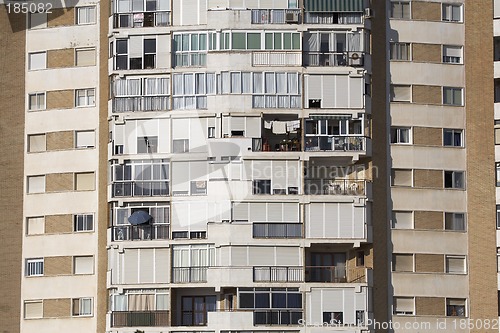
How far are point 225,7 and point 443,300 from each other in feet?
62.0

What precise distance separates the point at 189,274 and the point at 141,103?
30.5 ft

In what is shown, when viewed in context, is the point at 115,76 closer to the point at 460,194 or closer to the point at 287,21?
the point at 287,21

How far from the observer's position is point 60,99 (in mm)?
85875

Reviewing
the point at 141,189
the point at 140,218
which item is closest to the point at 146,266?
the point at 140,218

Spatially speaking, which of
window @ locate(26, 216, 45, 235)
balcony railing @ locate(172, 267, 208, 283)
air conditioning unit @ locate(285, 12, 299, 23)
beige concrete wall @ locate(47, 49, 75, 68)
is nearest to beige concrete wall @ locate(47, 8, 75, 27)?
beige concrete wall @ locate(47, 49, 75, 68)

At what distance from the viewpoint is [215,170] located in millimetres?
81062

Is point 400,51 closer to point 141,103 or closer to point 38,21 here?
point 141,103

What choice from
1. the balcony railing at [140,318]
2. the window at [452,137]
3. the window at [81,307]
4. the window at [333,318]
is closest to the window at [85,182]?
the window at [81,307]

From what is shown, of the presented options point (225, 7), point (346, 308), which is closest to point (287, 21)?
point (225, 7)

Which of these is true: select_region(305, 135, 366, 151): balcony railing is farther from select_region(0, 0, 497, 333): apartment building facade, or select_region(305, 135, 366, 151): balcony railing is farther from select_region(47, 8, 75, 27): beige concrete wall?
select_region(47, 8, 75, 27): beige concrete wall

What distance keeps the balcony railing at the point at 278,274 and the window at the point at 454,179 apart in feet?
31.8

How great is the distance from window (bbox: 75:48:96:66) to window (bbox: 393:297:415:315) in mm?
20659

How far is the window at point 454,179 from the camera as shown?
8406 centimetres

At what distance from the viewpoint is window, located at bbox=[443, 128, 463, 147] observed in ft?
277
